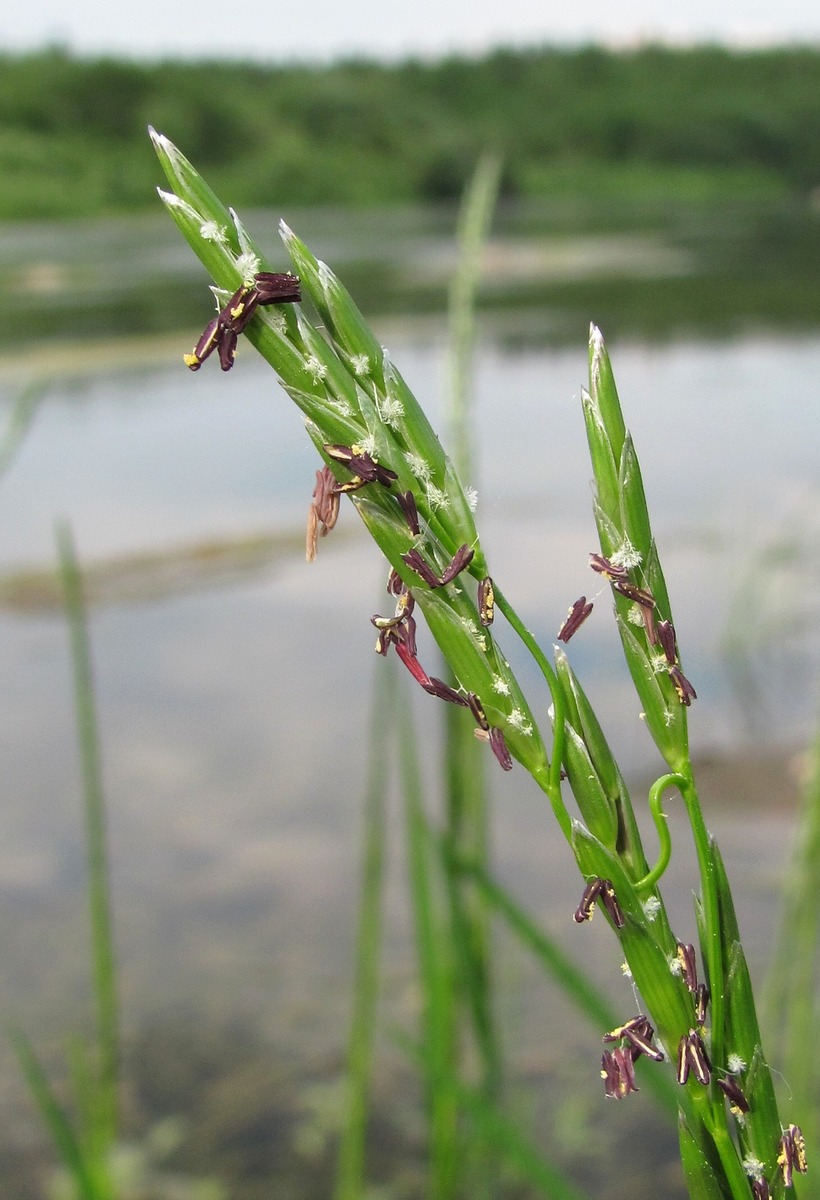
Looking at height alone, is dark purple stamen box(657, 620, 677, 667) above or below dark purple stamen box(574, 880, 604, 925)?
above

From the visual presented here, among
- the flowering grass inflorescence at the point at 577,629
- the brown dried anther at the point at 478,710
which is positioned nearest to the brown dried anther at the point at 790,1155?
the flowering grass inflorescence at the point at 577,629

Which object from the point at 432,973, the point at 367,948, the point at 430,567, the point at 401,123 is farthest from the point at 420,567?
the point at 401,123

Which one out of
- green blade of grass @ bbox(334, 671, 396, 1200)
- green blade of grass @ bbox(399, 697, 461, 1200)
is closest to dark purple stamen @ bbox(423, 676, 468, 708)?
green blade of grass @ bbox(399, 697, 461, 1200)

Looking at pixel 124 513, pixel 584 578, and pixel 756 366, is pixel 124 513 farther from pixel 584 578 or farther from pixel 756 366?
pixel 756 366

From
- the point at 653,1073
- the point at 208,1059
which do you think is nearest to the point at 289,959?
the point at 208,1059

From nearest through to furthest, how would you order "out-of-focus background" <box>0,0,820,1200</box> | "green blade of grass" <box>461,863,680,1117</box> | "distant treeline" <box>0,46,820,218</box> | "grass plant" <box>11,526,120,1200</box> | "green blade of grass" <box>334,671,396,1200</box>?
"green blade of grass" <box>461,863,680,1117</box> < "grass plant" <box>11,526,120,1200</box> < "green blade of grass" <box>334,671,396,1200</box> < "out-of-focus background" <box>0,0,820,1200</box> < "distant treeline" <box>0,46,820,218</box>

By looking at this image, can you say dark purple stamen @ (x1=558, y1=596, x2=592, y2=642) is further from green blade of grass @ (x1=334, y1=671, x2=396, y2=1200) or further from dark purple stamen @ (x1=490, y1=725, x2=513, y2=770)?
green blade of grass @ (x1=334, y1=671, x2=396, y2=1200)

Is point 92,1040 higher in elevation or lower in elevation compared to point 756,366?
lower
